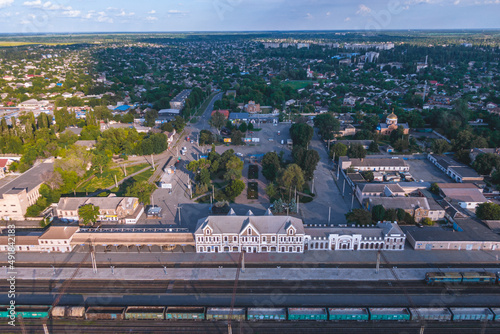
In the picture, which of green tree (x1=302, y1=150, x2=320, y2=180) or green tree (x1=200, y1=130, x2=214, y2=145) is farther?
green tree (x1=200, y1=130, x2=214, y2=145)

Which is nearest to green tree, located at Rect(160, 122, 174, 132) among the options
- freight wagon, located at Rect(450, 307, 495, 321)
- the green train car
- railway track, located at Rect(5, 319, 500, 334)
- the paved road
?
the paved road

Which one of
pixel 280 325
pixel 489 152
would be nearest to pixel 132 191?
pixel 280 325

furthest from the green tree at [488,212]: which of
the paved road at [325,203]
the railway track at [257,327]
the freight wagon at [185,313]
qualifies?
the freight wagon at [185,313]

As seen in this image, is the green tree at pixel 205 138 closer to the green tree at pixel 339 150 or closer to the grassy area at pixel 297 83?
the green tree at pixel 339 150

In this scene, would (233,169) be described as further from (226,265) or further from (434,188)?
(434,188)

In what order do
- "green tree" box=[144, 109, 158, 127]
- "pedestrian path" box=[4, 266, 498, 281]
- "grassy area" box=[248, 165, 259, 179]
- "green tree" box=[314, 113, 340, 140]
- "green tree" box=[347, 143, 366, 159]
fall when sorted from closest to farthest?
"pedestrian path" box=[4, 266, 498, 281]
"grassy area" box=[248, 165, 259, 179]
"green tree" box=[347, 143, 366, 159]
"green tree" box=[314, 113, 340, 140]
"green tree" box=[144, 109, 158, 127]

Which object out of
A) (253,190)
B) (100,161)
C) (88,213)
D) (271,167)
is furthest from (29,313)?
(271,167)

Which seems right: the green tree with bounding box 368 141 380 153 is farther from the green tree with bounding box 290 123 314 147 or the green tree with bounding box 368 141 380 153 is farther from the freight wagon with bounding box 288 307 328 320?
the freight wagon with bounding box 288 307 328 320

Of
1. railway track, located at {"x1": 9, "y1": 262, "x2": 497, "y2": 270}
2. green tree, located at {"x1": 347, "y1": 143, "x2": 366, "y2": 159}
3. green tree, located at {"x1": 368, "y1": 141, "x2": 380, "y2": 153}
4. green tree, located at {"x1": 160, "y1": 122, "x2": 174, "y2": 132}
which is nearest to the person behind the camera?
railway track, located at {"x1": 9, "y1": 262, "x2": 497, "y2": 270}
